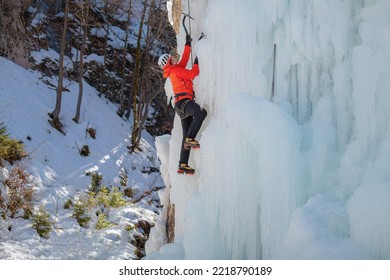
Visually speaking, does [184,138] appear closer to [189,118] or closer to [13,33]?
[189,118]

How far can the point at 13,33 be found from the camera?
1605cm

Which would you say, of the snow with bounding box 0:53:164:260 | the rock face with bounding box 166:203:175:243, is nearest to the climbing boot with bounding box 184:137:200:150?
the rock face with bounding box 166:203:175:243

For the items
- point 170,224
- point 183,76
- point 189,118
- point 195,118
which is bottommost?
point 170,224

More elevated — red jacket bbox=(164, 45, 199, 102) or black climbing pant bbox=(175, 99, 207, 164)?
red jacket bbox=(164, 45, 199, 102)

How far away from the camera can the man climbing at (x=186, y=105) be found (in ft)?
17.9

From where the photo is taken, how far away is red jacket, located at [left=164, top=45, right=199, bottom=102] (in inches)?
221

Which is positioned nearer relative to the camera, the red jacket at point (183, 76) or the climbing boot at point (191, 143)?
the climbing boot at point (191, 143)

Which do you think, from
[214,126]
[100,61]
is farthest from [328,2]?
[100,61]

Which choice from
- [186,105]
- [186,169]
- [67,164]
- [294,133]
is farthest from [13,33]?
[294,133]

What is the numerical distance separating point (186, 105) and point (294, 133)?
5.49ft

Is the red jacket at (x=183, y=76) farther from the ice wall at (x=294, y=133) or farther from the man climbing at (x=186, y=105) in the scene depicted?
the ice wall at (x=294, y=133)

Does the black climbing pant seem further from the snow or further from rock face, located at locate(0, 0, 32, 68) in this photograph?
rock face, located at locate(0, 0, 32, 68)

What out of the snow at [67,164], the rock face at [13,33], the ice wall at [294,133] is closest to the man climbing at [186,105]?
the ice wall at [294,133]
